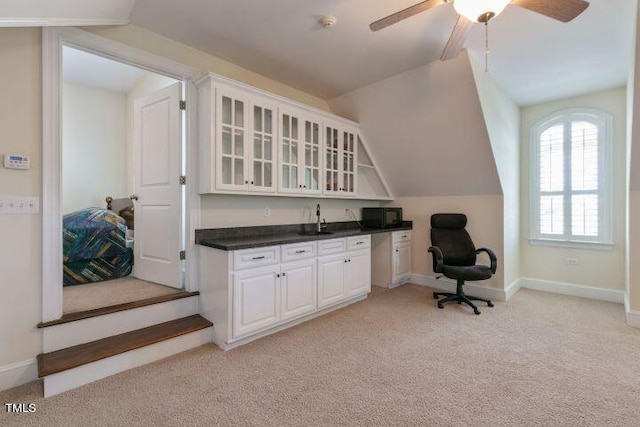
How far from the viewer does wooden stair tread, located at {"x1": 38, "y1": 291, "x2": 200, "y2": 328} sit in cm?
211

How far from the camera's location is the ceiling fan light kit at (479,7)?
61.7 inches

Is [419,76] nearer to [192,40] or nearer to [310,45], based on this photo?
[310,45]

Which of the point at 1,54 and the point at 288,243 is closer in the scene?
the point at 1,54

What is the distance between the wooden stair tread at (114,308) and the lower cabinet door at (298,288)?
0.82 m

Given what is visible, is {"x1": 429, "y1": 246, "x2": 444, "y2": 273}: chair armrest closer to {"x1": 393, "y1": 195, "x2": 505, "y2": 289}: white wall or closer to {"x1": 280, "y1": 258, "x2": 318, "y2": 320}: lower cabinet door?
{"x1": 393, "y1": 195, "x2": 505, "y2": 289}: white wall

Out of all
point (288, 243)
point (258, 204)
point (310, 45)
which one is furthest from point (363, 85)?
point (288, 243)

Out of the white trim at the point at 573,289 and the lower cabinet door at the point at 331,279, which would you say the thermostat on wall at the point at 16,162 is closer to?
the lower cabinet door at the point at 331,279

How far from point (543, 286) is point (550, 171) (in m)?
1.58

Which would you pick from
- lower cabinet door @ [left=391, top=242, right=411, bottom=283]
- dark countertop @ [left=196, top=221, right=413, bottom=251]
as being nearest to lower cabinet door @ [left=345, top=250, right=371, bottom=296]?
dark countertop @ [left=196, top=221, right=413, bottom=251]

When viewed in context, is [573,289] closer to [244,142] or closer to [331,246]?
[331,246]

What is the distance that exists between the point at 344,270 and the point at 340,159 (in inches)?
56.6

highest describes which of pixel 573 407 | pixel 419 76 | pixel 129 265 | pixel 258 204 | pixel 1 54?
pixel 419 76

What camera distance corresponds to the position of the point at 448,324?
9.77 ft

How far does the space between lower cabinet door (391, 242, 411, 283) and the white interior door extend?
276cm
